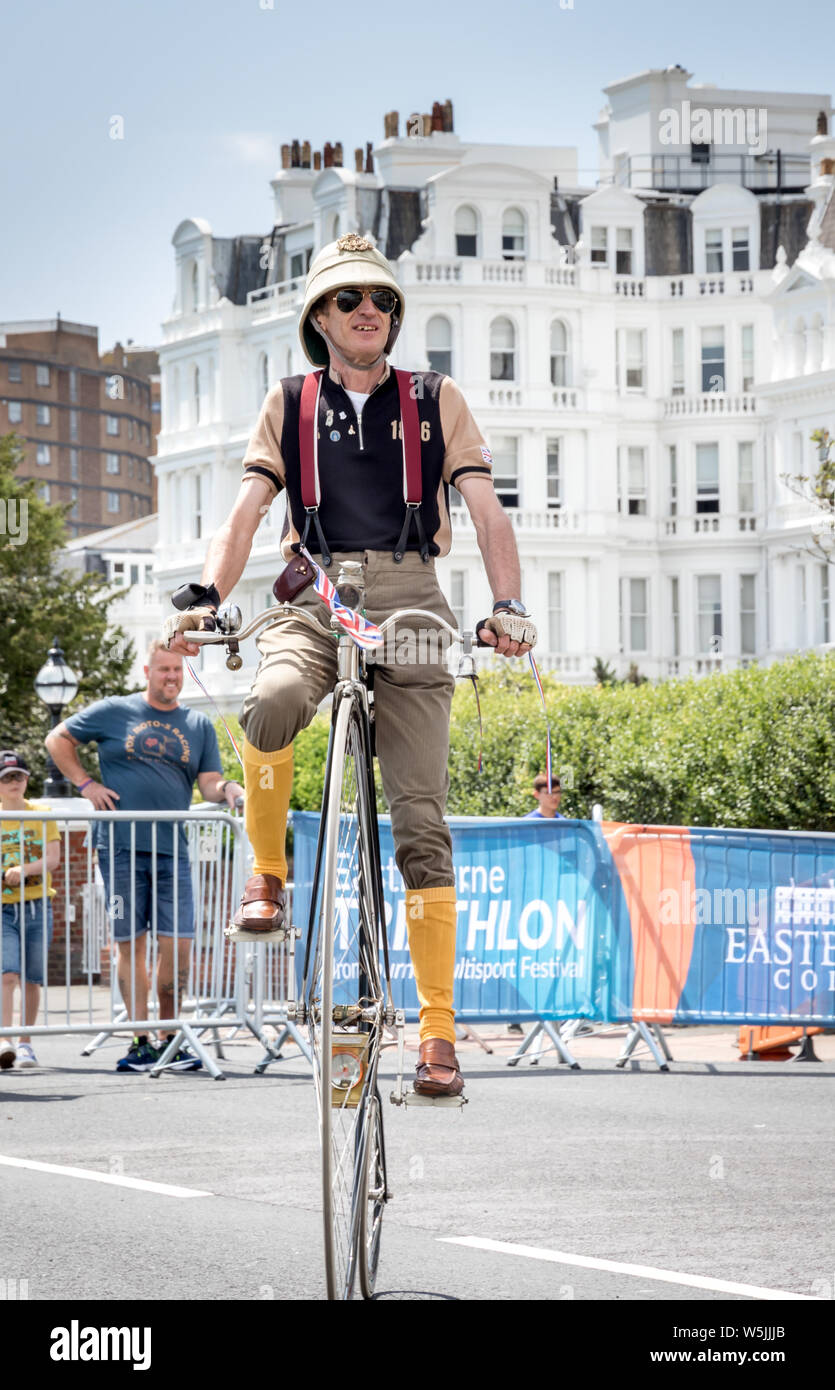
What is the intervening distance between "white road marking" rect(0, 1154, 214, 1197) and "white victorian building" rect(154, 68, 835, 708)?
4971 centimetres

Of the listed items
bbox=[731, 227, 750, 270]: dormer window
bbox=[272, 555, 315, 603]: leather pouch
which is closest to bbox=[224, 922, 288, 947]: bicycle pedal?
bbox=[272, 555, 315, 603]: leather pouch

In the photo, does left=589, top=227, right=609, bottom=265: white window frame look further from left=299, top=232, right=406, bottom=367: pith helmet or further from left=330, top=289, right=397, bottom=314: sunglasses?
left=330, top=289, right=397, bottom=314: sunglasses

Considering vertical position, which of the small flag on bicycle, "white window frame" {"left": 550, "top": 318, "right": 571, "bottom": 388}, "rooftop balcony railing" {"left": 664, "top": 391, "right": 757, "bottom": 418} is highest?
"white window frame" {"left": 550, "top": 318, "right": 571, "bottom": 388}

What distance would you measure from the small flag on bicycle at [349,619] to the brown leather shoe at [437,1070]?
1.06 m

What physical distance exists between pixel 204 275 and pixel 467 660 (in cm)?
6398

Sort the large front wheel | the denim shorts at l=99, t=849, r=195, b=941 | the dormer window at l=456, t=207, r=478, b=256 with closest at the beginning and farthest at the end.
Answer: the large front wheel → the denim shorts at l=99, t=849, r=195, b=941 → the dormer window at l=456, t=207, r=478, b=256

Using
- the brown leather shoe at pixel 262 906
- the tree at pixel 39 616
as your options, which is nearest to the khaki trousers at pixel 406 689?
the brown leather shoe at pixel 262 906

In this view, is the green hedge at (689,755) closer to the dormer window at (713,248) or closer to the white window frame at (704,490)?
the white window frame at (704,490)

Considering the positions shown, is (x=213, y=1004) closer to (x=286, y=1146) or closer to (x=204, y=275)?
(x=286, y=1146)

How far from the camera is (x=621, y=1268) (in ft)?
20.3

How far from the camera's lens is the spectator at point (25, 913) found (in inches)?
516

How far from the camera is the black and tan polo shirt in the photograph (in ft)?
19.2

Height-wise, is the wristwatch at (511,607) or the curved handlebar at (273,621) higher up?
the wristwatch at (511,607)

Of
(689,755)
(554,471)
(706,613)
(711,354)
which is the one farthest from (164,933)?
(711,354)
